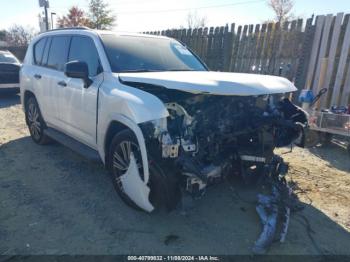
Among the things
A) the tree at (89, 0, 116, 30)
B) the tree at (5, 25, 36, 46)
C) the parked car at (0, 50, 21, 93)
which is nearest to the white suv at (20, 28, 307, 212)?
the parked car at (0, 50, 21, 93)

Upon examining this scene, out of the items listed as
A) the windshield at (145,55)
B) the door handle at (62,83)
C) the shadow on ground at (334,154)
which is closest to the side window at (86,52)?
the windshield at (145,55)

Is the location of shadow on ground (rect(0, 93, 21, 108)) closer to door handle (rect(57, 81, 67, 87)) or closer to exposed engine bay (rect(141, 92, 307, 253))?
door handle (rect(57, 81, 67, 87))

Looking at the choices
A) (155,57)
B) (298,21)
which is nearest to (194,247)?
(155,57)

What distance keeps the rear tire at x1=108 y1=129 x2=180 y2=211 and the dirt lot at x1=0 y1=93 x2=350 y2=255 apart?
278 mm

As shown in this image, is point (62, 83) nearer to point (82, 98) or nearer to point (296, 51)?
point (82, 98)

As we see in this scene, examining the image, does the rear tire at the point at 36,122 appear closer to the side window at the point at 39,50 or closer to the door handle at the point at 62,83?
the side window at the point at 39,50

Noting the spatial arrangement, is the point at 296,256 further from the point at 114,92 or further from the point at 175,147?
the point at 114,92

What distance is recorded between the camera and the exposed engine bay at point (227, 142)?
3012mm

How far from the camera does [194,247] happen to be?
2967 millimetres

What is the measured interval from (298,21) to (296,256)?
22.6 feet

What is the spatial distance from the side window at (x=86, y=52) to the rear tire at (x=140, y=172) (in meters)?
1.09

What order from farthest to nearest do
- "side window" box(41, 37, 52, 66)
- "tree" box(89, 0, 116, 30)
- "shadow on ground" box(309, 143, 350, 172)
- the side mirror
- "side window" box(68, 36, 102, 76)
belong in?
"tree" box(89, 0, 116, 30) → "side window" box(41, 37, 52, 66) → "shadow on ground" box(309, 143, 350, 172) → "side window" box(68, 36, 102, 76) → the side mirror

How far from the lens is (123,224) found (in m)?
3.31

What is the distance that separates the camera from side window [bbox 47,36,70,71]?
486 centimetres
